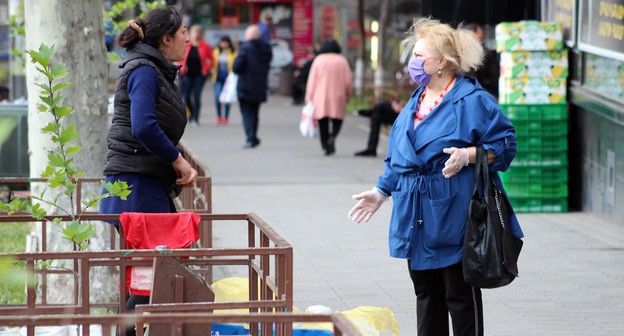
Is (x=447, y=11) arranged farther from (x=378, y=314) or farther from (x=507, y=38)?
(x=378, y=314)

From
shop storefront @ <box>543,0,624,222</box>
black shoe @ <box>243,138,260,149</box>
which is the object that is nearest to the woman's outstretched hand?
shop storefront @ <box>543,0,624,222</box>

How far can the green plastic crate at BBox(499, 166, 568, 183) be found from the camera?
11.0m

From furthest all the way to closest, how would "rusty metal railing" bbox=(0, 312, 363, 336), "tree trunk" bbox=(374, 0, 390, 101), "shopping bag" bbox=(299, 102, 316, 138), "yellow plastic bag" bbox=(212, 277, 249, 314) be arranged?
"tree trunk" bbox=(374, 0, 390, 101) < "shopping bag" bbox=(299, 102, 316, 138) < "yellow plastic bag" bbox=(212, 277, 249, 314) < "rusty metal railing" bbox=(0, 312, 363, 336)

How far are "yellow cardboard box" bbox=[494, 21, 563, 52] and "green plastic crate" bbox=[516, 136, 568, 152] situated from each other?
851mm

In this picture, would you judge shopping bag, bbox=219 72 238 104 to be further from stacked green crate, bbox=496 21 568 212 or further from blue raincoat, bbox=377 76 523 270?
blue raincoat, bbox=377 76 523 270

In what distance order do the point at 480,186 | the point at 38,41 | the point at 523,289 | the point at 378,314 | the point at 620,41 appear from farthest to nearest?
1. the point at 620,41
2. the point at 523,289
3. the point at 38,41
4. the point at 378,314
5. the point at 480,186

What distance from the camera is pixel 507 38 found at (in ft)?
36.0

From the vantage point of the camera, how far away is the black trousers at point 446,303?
4.77 metres

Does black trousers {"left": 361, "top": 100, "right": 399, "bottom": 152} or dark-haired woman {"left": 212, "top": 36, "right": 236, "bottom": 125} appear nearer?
black trousers {"left": 361, "top": 100, "right": 399, "bottom": 152}

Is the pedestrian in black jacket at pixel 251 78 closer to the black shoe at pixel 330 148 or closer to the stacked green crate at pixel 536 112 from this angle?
the black shoe at pixel 330 148

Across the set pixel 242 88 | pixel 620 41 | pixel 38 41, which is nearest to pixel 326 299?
pixel 38 41

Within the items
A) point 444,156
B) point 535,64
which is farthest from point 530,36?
point 444,156

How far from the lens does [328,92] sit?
53.8 ft

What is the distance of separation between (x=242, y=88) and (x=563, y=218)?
7.43 m
